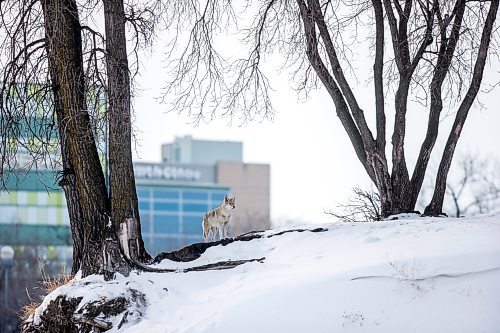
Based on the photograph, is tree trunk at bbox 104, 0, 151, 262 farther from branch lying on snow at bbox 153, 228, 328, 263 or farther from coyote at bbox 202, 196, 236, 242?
coyote at bbox 202, 196, 236, 242

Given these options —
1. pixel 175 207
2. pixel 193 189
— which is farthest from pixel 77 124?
pixel 193 189

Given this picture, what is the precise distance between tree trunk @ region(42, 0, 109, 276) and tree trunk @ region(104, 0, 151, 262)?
32 cm

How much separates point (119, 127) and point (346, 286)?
16.5ft

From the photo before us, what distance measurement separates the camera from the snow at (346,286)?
44.6 feet

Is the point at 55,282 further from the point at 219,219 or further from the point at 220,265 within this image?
the point at 220,265

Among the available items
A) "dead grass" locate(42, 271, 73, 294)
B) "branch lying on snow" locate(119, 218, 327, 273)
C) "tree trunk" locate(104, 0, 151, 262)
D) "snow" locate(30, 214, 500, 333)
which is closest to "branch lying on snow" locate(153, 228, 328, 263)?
"branch lying on snow" locate(119, 218, 327, 273)

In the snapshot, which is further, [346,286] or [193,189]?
[193,189]

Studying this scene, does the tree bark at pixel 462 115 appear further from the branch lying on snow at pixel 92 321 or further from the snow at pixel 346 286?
the branch lying on snow at pixel 92 321

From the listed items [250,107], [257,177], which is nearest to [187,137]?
[257,177]

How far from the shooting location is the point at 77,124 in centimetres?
1741

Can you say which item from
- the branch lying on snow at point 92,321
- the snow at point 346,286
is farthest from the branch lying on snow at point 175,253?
the branch lying on snow at point 92,321

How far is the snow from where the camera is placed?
44.6ft

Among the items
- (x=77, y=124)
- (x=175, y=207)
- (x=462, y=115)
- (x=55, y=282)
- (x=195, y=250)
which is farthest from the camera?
(x=175, y=207)

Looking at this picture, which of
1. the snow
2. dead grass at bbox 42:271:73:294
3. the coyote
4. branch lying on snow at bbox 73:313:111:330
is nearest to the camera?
the snow
